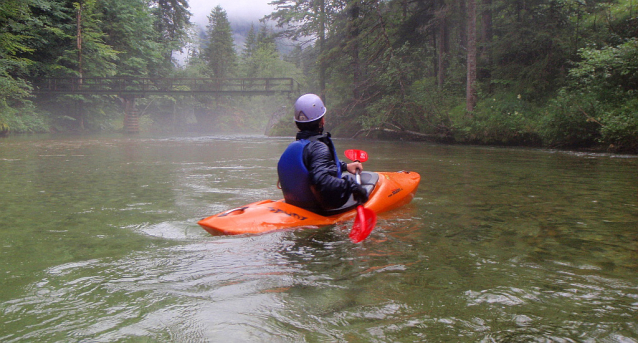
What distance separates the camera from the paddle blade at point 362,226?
12.2ft

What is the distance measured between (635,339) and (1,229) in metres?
4.89

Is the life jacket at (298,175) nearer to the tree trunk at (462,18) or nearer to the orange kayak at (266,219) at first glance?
the orange kayak at (266,219)

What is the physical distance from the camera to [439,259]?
3.25 metres

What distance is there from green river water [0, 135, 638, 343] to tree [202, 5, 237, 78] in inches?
1926

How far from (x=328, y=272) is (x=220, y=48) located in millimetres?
52897

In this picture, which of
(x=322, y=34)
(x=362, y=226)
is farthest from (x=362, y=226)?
(x=322, y=34)

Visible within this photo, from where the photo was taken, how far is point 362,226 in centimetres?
375

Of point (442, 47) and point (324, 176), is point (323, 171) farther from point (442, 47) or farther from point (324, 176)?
point (442, 47)

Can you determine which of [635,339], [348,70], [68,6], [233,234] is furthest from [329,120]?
[635,339]

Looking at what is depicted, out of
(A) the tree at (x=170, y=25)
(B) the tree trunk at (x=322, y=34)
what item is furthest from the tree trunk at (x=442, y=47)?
(A) the tree at (x=170, y=25)

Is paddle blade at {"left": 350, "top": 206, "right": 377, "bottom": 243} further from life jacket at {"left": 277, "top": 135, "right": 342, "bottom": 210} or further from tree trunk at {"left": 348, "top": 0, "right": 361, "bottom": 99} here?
tree trunk at {"left": 348, "top": 0, "right": 361, "bottom": 99}

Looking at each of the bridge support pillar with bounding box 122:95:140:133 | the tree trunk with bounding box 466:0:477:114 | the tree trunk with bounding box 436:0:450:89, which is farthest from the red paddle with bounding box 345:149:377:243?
the bridge support pillar with bounding box 122:95:140:133

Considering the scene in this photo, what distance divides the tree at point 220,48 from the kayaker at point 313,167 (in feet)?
166

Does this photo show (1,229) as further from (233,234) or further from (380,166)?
(380,166)
